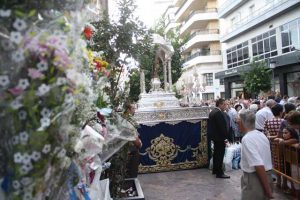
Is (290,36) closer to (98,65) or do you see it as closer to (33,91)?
(98,65)

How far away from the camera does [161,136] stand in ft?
29.4

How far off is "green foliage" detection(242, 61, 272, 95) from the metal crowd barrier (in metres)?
17.4

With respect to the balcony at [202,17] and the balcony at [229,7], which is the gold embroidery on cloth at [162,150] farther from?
the balcony at [202,17]

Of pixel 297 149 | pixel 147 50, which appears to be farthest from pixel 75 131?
pixel 297 149

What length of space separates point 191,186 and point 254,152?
4.00m

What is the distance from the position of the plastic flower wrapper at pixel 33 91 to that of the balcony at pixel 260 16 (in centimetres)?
2191

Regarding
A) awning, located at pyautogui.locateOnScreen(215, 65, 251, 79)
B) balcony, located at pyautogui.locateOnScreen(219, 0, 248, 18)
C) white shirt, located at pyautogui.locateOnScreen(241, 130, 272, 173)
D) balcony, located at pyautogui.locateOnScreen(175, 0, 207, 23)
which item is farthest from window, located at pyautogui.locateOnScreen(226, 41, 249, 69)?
white shirt, located at pyautogui.locateOnScreen(241, 130, 272, 173)

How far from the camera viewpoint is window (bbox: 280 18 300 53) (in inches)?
864

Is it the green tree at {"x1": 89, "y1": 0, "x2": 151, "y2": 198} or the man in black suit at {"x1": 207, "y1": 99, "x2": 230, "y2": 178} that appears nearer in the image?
the green tree at {"x1": 89, "y1": 0, "x2": 151, "y2": 198}

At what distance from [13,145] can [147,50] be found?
150 inches

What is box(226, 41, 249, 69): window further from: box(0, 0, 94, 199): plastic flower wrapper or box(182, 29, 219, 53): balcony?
box(0, 0, 94, 199): plastic flower wrapper

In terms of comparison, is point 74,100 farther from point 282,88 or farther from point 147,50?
point 282,88

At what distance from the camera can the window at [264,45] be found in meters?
25.5

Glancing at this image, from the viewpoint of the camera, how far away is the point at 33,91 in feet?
4.76
